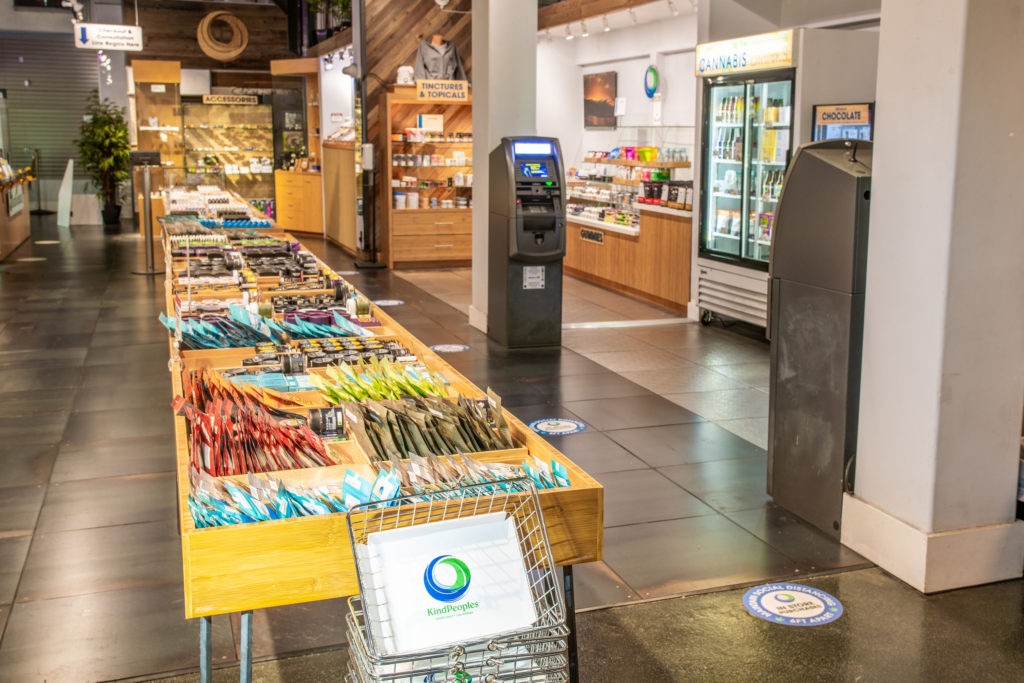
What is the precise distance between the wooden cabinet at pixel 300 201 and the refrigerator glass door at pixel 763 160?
932 cm

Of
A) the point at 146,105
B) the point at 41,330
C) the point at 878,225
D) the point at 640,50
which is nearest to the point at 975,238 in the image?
the point at 878,225

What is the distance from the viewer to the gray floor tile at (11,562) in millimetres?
3639

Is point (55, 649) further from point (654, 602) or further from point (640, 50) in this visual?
point (640, 50)

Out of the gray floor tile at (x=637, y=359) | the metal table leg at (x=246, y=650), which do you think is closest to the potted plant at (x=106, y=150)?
the gray floor tile at (x=637, y=359)

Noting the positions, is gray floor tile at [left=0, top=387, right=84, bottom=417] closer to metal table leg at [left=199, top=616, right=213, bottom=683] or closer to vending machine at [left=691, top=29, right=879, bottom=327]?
metal table leg at [left=199, top=616, right=213, bottom=683]

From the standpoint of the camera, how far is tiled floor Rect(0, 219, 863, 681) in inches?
133

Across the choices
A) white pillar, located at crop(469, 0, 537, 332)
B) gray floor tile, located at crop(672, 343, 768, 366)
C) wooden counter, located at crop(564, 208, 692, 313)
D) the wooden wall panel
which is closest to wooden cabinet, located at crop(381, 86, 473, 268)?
wooden counter, located at crop(564, 208, 692, 313)

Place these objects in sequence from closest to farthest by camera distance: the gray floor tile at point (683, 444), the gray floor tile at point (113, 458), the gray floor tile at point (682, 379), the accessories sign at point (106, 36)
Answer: the gray floor tile at point (113, 458) < the gray floor tile at point (683, 444) < the gray floor tile at point (682, 379) < the accessories sign at point (106, 36)

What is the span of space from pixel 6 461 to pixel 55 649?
232 centimetres

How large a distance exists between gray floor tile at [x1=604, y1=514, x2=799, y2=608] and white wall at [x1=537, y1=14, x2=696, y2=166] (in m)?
6.52

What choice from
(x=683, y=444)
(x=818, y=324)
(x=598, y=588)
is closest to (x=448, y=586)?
(x=598, y=588)

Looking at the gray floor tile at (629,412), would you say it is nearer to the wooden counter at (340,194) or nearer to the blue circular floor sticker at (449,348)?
the blue circular floor sticker at (449,348)

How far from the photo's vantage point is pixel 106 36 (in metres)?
15.3

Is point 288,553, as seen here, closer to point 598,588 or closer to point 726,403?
point 598,588
